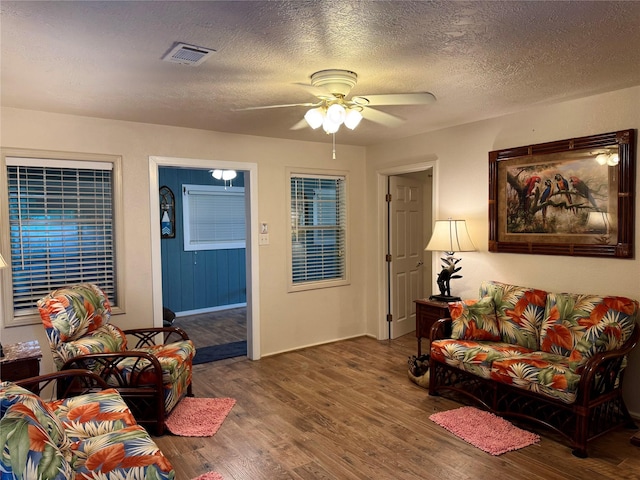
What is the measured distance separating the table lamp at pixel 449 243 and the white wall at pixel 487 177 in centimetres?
17

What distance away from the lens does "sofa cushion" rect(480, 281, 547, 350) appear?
360 cm

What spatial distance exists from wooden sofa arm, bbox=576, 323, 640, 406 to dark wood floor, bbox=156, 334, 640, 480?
1.18 feet

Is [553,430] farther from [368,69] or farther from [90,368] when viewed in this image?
[90,368]

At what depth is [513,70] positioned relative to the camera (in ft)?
9.46

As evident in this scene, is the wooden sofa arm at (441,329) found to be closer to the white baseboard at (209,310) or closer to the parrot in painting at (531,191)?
the parrot in painting at (531,191)

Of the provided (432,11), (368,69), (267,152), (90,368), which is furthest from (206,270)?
(432,11)

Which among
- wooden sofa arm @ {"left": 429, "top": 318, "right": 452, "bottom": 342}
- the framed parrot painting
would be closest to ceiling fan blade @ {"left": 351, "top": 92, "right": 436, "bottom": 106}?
the framed parrot painting

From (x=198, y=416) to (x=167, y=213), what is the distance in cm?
424

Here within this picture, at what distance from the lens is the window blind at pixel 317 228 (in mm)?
5344

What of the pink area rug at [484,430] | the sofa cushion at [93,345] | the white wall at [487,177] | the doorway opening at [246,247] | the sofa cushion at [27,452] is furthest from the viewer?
the doorway opening at [246,247]

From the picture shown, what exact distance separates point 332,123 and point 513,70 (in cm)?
120

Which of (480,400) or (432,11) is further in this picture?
(480,400)

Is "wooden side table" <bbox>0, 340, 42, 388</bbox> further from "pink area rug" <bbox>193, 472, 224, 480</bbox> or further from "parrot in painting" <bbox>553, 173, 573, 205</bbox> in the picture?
"parrot in painting" <bbox>553, 173, 573, 205</bbox>

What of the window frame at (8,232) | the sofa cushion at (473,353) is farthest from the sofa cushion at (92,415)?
the sofa cushion at (473,353)
